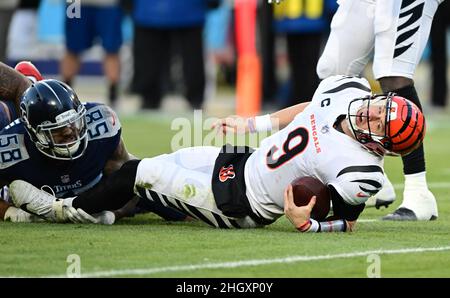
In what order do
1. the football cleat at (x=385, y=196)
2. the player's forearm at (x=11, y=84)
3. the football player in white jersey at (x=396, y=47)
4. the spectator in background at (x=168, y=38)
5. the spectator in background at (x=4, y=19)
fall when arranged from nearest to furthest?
the player's forearm at (x=11, y=84) < the football player in white jersey at (x=396, y=47) < the football cleat at (x=385, y=196) < the spectator in background at (x=4, y=19) < the spectator in background at (x=168, y=38)

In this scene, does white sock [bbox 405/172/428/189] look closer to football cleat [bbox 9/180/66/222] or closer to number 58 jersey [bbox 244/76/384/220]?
number 58 jersey [bbox 244/76/384/220]

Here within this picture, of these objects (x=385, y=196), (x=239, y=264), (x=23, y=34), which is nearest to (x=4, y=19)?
(x=23, y=34)

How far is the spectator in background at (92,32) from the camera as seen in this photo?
1409 centimetres

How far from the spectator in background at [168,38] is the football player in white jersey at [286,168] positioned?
7.68 m

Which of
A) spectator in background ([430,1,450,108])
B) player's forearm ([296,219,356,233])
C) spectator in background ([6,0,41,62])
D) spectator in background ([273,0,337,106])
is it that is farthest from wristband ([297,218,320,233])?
spectator in background ([6,0,41,62])

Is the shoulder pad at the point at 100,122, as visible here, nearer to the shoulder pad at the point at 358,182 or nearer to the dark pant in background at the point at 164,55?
the shoulder pad at the point at 358,182

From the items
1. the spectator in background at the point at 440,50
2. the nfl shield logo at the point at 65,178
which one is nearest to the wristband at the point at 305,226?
the nfl shield logo at the point at 65,178

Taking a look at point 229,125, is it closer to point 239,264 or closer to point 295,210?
point 295,210

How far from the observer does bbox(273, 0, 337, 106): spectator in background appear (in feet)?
46.3

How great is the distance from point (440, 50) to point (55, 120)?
956cm

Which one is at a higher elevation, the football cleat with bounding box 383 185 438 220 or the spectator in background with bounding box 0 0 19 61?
the spectator in background with bounding box 0 0 19 61

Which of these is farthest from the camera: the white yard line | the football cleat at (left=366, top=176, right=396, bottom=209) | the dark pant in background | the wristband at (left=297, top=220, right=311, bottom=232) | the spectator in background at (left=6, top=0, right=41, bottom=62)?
the spectator in background at (left=6, top=0, right=41, bottom=62)

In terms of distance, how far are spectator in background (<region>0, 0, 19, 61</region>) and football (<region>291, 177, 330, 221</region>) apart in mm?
6803

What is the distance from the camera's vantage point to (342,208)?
6.04m
